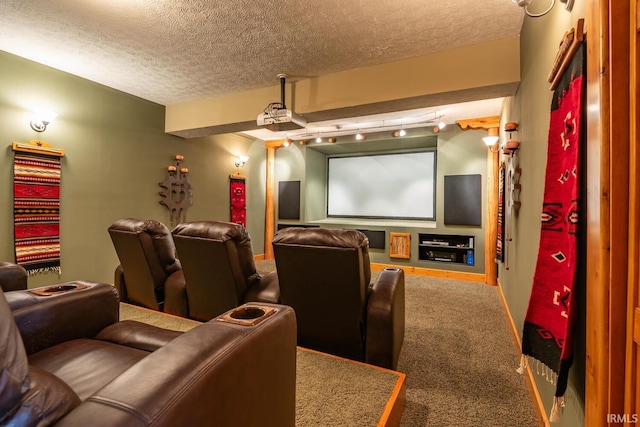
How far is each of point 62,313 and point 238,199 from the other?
184 inches

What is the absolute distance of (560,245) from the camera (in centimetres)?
117

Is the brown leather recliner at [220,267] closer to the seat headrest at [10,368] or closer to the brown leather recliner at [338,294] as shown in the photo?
the brown leather recliner at [338,294]

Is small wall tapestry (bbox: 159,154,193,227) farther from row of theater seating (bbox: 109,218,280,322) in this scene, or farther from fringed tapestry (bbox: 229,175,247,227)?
row of theater seating (bbox: 109,218,280,322)

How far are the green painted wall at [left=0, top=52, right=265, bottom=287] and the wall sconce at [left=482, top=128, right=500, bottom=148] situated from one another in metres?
4.71

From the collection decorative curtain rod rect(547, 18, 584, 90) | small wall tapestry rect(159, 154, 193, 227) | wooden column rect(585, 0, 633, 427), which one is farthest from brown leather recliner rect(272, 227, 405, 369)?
small wall tapestry rect(159, 154, 193, 227)

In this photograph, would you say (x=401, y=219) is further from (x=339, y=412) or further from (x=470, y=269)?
(x=339, y=412)

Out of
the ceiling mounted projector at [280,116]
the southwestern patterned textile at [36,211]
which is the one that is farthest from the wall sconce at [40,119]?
the ceiling mounted projector at [280,116]

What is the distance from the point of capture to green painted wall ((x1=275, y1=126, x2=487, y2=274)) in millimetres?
4695

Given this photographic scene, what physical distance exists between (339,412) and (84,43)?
12.5 feet

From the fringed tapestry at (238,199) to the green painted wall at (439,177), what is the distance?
0.98m

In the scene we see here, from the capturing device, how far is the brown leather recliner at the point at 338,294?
1.64m

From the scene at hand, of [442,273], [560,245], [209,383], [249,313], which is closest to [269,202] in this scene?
[442,273]

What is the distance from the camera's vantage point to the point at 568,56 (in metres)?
1.12

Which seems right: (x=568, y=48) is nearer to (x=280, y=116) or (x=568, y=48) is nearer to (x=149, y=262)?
(x=280, y=116)
